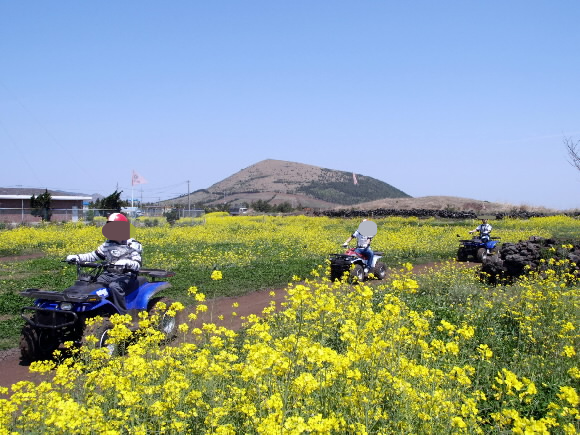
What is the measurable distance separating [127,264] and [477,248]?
46.1 feet

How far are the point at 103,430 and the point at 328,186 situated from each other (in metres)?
147

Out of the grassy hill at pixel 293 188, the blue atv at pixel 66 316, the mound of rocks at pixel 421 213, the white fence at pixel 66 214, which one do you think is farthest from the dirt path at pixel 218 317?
the grassy hill at pixel 293 188

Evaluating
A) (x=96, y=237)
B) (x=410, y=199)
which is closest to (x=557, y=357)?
(x=96, y=237)

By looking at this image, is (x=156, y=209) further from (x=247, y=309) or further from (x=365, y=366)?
(x=365, y=366)

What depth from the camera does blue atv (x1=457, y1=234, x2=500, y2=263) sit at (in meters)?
17.2

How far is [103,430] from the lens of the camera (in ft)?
9.91

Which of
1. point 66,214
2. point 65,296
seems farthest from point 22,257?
point 66,214

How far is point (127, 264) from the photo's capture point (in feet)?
21.5

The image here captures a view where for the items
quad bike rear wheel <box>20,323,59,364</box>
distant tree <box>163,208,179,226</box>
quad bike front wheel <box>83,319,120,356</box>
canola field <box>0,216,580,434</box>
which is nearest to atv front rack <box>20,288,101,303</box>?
quad bike front wheel <box>83,319,120,356</box>

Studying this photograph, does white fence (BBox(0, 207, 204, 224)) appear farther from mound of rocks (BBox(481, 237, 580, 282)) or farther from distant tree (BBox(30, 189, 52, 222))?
mound of rocks (BBox(481, 237, 580, 282))

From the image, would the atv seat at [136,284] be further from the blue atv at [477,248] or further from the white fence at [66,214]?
the white fence at [66,214]

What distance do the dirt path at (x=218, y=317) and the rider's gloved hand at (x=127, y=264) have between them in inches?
47.1

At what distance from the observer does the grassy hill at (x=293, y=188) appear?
125500 mm

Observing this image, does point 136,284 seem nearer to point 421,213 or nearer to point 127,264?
point 127,264
